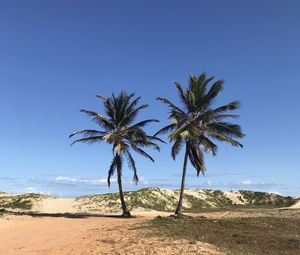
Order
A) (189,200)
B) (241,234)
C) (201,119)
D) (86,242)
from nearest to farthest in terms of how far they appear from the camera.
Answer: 1. (86,242)
2. (241,234)
3. (201,119)
4. (189,200)

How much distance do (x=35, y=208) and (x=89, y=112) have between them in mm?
13138

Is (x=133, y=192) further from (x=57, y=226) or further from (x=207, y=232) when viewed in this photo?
(x=207, y=232)

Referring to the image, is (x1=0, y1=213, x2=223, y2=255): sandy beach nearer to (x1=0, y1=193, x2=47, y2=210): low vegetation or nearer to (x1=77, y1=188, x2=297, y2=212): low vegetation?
(x1=77, y1=188, x2=297, y2=212): low vegetation

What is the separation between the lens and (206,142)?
30516mm

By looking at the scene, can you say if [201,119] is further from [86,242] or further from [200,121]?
[86,242]

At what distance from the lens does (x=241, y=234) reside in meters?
19.2

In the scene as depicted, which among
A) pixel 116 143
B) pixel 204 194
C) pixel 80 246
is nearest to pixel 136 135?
pixel 116 143

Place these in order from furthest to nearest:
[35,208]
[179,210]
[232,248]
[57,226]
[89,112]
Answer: [35,208]
[89,112]
[179,210]
[57,226]
[232,248]

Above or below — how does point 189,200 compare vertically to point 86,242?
above

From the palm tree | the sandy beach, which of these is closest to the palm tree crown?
the palm tree

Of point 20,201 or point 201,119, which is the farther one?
point 20,201

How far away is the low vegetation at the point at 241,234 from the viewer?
15.7 metres

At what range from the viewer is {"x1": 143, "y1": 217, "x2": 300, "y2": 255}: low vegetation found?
15734 millimetres

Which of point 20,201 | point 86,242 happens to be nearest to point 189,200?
point 20,201
